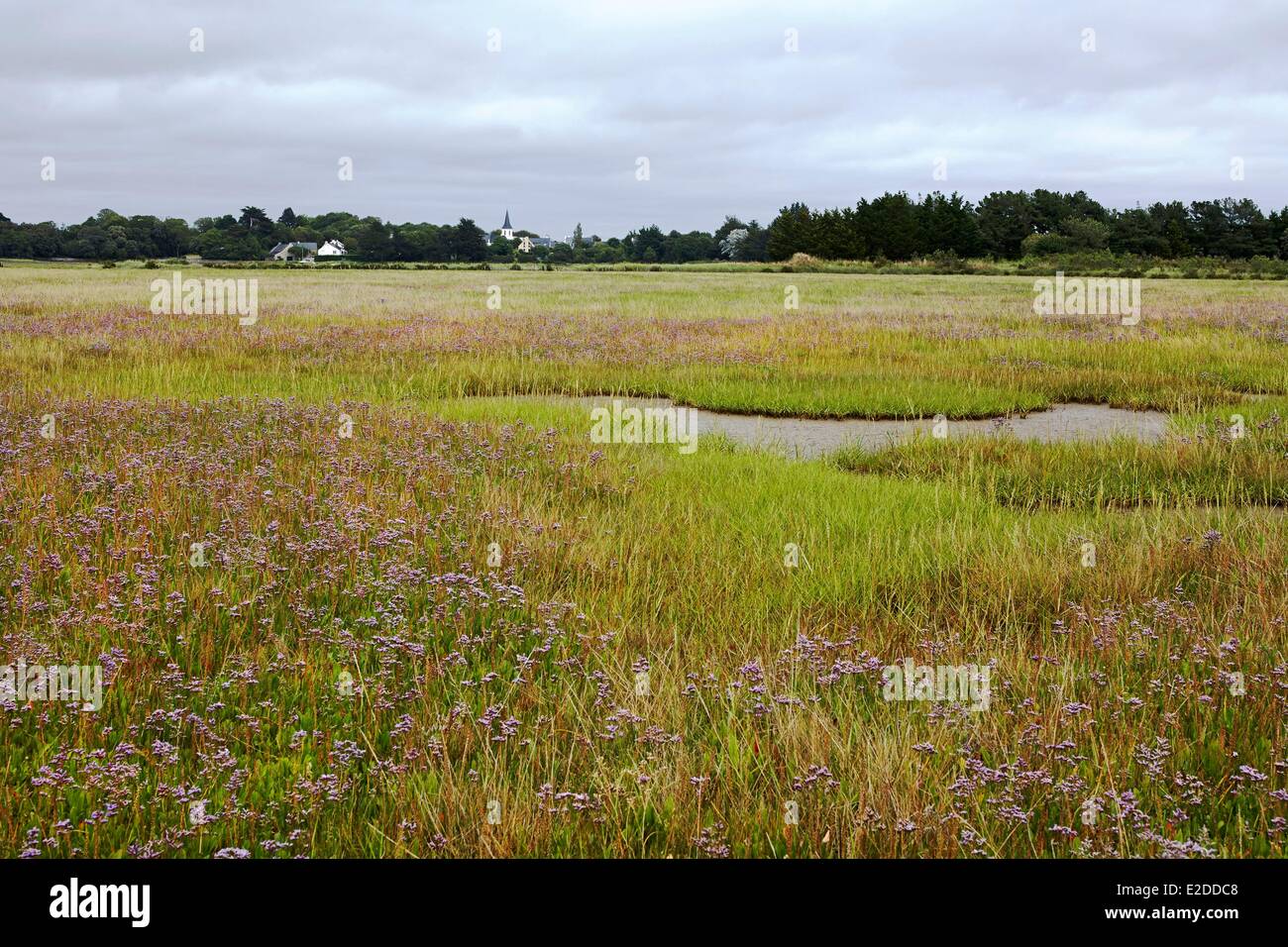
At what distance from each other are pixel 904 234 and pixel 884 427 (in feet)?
274

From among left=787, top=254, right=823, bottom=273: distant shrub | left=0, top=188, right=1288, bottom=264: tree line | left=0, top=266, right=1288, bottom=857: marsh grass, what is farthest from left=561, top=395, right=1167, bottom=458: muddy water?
left=0, top=188, right=1288, bottom=264: tree line

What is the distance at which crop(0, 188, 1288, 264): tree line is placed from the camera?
90.8 m

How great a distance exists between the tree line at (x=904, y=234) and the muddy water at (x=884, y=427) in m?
75.3

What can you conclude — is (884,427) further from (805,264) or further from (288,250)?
(288,250)

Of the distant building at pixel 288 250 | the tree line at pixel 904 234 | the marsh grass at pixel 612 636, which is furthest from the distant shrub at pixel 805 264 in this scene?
the marsh grass at pixel 612 636

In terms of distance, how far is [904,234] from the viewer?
89938 millimetres

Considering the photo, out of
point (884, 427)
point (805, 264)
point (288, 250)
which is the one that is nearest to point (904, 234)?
point (805, 264)

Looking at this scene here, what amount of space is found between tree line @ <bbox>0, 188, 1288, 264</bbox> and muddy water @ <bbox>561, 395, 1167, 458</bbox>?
75275 millimetres

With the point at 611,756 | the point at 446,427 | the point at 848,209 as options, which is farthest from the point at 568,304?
the point at 848,209

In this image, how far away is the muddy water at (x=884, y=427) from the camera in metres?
10.7

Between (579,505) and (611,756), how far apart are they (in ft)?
13.9

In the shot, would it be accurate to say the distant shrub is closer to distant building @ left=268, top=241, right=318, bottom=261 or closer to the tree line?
the tree line
